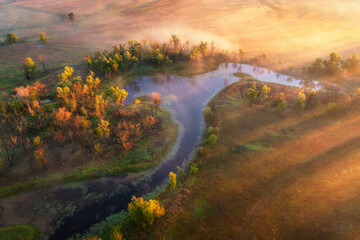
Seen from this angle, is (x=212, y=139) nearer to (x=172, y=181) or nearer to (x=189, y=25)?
(x=172, y=181)

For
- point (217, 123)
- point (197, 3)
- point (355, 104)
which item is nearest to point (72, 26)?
point (197, 3)

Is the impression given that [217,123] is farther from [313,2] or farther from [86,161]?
[313,2]

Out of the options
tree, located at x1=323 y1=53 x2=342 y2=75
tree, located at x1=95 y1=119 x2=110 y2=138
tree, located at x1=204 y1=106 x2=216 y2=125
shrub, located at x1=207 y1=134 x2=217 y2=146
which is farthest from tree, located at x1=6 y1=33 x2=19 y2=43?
tree, located at x1=323 y1=53 x2=342 y2=75

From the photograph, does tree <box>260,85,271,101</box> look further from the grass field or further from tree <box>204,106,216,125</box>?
tree <box>204,106,216,125</box>

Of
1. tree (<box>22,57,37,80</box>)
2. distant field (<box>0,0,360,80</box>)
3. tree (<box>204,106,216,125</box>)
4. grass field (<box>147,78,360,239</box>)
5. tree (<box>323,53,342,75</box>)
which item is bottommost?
grass field (<box>147,78,360,239</box>)

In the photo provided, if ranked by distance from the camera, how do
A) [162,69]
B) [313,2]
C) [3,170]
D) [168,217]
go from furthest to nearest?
[313,2] → [162,69] → [3,170] → [168,217]

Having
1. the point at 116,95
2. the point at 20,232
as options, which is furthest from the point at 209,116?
the point at 20,232

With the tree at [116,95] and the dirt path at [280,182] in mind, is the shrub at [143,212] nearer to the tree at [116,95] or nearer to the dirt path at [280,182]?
the dirt path at [280,182]

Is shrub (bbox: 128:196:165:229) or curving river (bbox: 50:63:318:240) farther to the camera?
curving river (bbox: 50:63:318:240)
